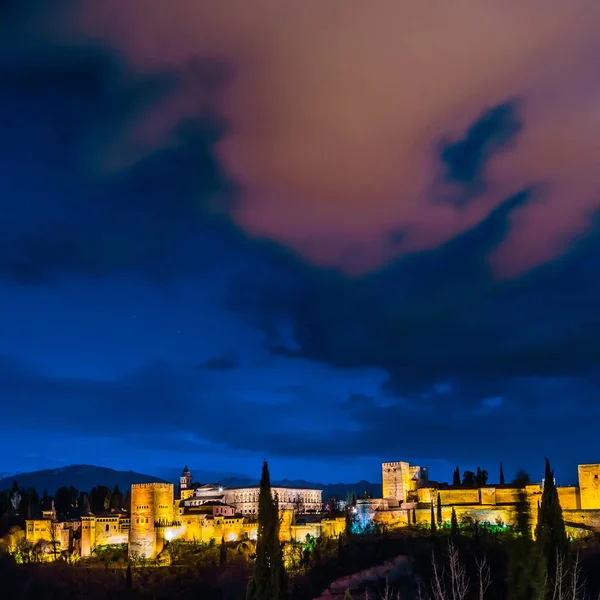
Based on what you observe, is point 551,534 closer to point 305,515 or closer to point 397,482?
point 397,482

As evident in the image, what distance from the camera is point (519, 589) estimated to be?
27531 millimetres

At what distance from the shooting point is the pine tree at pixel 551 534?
36.2m

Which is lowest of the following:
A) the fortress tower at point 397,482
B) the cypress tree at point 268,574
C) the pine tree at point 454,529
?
the pine tree at point 454,529

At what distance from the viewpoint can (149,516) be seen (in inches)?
3302

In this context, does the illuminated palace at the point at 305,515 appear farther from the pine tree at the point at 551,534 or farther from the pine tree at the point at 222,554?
the pine tree at the point at 551,534

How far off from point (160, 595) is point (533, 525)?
35483mm

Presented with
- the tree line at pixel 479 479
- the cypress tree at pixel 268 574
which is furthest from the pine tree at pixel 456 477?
the cypress tree at pixel 268 574

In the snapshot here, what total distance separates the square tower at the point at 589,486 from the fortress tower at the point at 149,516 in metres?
42.0

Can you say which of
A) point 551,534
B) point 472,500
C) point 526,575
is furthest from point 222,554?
point 526,575

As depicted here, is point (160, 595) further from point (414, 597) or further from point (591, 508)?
point (591, 508)

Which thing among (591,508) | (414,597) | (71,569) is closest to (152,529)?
(71,569)

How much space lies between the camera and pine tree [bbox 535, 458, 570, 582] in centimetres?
3616

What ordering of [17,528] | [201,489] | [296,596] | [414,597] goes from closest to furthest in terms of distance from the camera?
[414,597] → [296,596] → [17,528] → [201,489]

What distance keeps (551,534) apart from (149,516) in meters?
51.0
